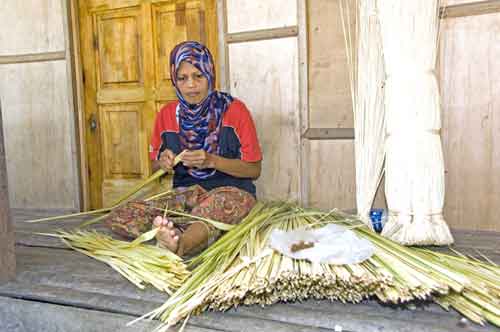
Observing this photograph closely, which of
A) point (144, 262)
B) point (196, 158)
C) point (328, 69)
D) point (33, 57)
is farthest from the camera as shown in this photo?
point (33, 57)

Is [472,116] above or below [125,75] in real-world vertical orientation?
below

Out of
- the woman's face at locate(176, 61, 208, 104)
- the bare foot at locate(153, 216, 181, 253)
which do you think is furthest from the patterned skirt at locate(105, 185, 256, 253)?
the woman's face at locate(176, 61, 208, 104)

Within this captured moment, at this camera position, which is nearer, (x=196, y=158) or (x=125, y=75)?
(x=196, y=158)

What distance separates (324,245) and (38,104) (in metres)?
2.84

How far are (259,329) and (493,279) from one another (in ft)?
2.39

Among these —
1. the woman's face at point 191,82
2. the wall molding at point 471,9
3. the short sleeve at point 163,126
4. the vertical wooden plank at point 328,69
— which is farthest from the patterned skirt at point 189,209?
the wall molding at point 471,9

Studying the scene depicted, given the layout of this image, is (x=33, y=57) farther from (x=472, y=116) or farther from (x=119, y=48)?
(x=472, y=116)

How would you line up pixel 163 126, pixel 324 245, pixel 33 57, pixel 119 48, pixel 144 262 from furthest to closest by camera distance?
pixel 33 57, pixel 119 48, pixel 163 126, pixel 144 262, pixel 324 245

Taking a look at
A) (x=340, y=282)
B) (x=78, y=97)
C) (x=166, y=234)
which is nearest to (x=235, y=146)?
(x=166, y=234)

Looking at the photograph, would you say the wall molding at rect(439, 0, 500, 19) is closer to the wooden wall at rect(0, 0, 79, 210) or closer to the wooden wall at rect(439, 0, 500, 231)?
the wooden wall at rect(439, 0, 500, 231)

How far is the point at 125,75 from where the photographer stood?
3.32 m

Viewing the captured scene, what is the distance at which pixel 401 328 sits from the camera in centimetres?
128

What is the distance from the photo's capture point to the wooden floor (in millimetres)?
1318

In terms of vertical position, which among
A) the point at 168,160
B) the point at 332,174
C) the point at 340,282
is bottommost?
the point at 340,282
